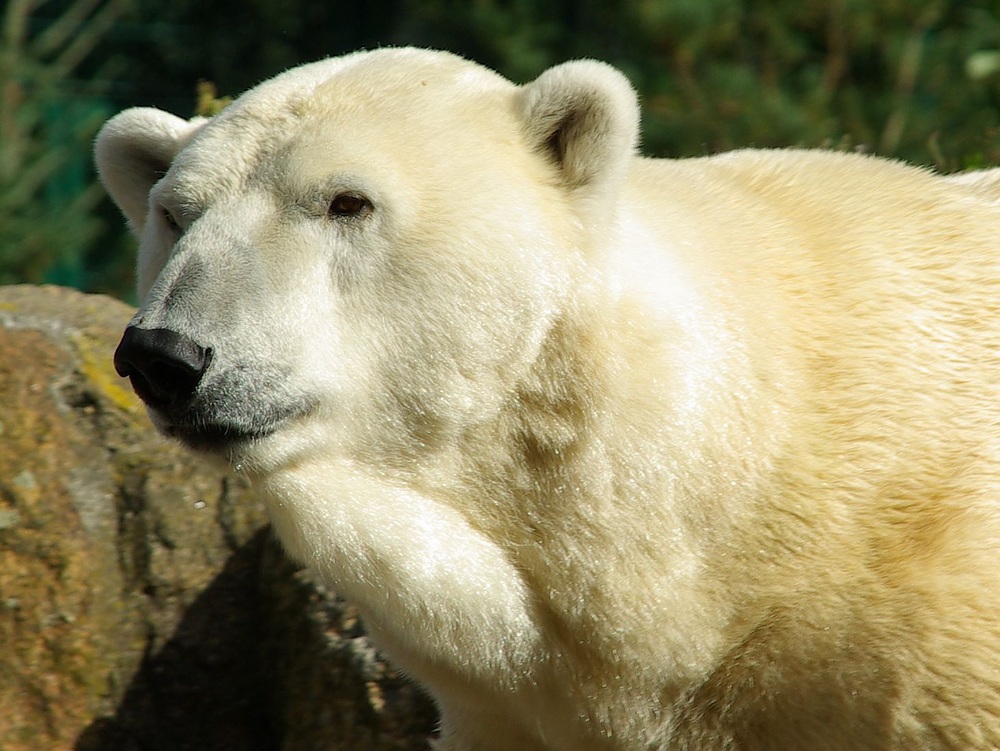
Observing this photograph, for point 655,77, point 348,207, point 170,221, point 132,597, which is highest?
point 348,207

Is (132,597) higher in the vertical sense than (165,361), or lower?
lower

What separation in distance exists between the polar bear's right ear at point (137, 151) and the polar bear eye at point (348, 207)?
18.5 inches

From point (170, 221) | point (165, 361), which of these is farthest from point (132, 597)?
point (165, 361)

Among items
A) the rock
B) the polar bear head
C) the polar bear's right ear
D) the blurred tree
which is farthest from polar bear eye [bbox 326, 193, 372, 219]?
the blurred tree

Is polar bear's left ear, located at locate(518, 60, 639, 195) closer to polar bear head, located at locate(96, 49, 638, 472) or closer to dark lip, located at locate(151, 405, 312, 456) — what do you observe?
polar bear head, located at locate(96, 49, 638, 472)

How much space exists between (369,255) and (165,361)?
0.33m

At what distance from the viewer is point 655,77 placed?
7.14 m

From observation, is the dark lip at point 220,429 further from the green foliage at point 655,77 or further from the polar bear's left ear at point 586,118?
the green foliage at point 655,77

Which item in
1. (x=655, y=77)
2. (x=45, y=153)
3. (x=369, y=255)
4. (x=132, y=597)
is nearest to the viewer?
(x=369, y=255)

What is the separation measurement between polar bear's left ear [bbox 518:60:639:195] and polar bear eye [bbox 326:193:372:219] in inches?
11.5

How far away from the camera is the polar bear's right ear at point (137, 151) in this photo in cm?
226

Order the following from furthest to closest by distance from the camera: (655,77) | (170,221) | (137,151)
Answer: (655,77) → (137,151) → (170,221)

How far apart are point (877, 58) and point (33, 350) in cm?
525

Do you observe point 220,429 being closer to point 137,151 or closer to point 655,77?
point 137,151
